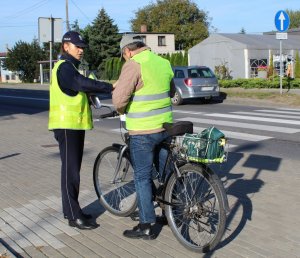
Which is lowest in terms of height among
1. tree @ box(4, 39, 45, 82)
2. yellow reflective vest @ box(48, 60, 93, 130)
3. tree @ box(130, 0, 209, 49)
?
yellow reflective vest @ box(48, 60, 93, 130)

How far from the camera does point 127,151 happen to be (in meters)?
5.00

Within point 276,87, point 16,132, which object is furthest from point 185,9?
point 16,132

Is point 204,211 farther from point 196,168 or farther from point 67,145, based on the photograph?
point 67,145

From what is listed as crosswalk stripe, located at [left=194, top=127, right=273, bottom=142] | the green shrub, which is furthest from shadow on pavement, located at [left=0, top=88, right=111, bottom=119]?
the green shrub

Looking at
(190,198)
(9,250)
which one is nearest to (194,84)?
(190,198)

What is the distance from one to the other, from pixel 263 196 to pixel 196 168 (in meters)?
2.14

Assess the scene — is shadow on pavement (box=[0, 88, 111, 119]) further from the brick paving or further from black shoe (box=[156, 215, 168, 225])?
black shoe (box=[156, 215, 168, 225])

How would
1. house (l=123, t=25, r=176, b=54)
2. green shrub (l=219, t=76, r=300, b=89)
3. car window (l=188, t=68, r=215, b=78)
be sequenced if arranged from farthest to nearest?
1. house (l=123, t=25, r=176, b=54)
2. green shrub (l=219, t=76, r=300, b=89)
3. car window (l=188, t=68, r=215, b=78)

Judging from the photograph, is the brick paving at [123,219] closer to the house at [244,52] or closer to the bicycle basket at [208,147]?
the bicycle basket at [208,147]

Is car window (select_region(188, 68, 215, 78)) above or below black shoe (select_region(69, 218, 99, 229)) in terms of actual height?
above

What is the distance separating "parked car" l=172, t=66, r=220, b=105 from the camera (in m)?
Answer: 19.9

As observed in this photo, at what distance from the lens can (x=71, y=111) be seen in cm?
473

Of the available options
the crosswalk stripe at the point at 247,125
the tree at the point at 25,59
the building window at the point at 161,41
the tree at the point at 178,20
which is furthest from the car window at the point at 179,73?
the tree at the point at 178,20

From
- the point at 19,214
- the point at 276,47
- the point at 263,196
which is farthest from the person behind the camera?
the point at 276,47
